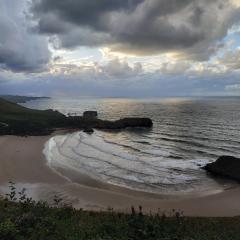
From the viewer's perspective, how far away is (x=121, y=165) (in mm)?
48906

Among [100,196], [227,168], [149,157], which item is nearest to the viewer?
[100,196]

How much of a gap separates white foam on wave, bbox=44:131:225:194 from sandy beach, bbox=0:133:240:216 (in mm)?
2824

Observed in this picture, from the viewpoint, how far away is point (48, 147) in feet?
218

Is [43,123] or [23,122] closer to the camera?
[23,122]

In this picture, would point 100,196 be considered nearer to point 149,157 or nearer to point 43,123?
point 149,157

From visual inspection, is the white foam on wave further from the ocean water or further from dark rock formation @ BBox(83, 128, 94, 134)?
dark rock formation @ BBox(83, 128, 94, 134)

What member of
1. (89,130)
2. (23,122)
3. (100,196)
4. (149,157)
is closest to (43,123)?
(23,122)

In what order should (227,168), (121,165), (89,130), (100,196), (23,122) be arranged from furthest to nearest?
(23,122) < (89,130) < (121,165) < (227,168) < (100,196)

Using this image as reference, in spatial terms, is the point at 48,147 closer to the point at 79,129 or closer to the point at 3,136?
the point at 3,136

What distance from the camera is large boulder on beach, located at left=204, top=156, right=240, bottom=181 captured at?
42.5m

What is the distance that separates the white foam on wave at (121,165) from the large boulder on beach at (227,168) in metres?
2.67

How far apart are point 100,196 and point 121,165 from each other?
48.2ft

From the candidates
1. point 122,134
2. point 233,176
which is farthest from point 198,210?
point 122,134

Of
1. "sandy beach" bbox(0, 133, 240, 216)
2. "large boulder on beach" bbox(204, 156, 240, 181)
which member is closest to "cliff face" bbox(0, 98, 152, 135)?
"sandy beach" bbox(0, 133, 240, 216)
